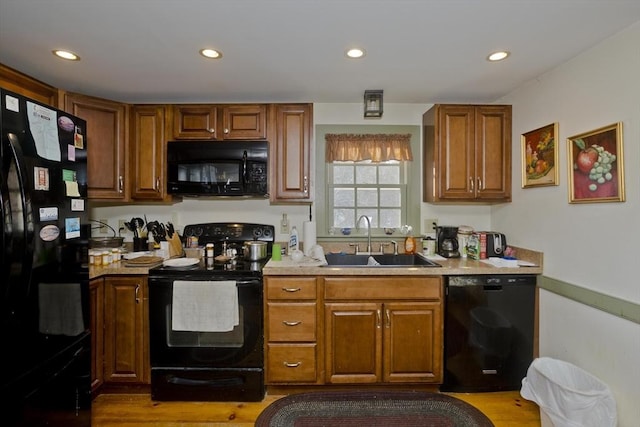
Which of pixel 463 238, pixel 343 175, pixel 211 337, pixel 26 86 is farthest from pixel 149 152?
pixel 463 238

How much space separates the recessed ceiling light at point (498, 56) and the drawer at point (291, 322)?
2.00 meters

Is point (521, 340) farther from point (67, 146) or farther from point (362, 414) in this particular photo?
point (67, 146)

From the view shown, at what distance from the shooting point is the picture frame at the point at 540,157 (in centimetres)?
203

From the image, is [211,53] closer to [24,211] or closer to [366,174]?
[24,211]

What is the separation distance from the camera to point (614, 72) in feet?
5.34

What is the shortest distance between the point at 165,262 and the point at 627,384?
116 inches

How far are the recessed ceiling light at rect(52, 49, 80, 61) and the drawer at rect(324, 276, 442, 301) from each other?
7.10 ft

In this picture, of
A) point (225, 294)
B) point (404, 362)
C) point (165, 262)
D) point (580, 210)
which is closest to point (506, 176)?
point (580, 210)

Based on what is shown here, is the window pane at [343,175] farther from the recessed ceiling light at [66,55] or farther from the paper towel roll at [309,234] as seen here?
the recessed ceiling light at [66,55]

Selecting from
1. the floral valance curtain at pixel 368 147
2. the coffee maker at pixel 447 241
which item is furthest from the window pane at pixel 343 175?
the coffee maker at pixel 447 241

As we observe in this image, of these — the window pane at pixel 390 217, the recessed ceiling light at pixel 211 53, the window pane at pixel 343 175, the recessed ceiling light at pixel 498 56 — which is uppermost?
the recessed ceiling light at pixel 498 56

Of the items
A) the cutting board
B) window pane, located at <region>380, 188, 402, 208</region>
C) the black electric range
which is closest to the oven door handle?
the black electric range

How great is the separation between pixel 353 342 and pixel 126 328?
1630 mm

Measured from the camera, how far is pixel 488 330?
213 centimetres
